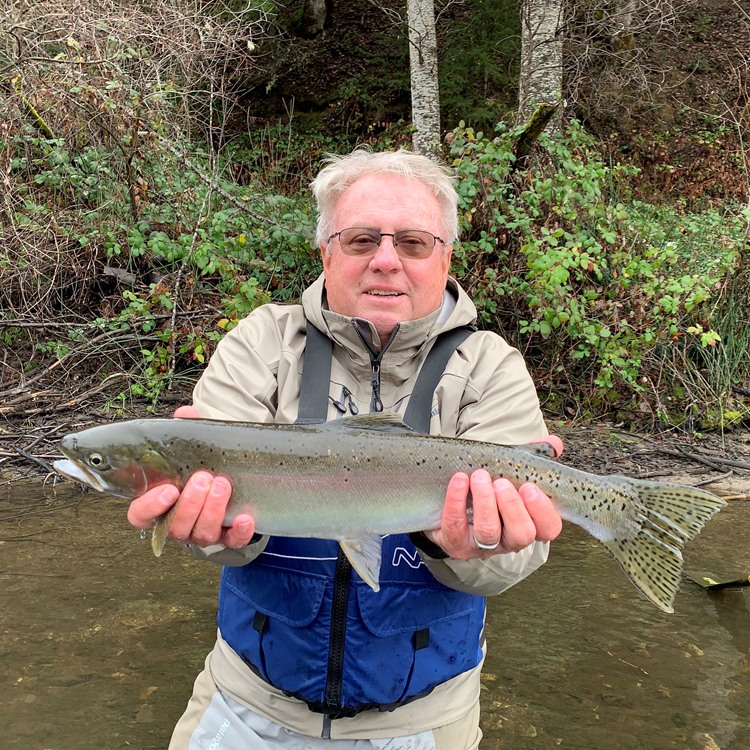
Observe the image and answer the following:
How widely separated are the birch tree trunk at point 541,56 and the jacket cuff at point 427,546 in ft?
22.8

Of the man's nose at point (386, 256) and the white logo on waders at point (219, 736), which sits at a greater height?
the man's nose at point (386, 256)

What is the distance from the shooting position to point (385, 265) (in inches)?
100

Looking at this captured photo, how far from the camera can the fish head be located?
7.25 ft

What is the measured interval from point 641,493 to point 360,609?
3.34 feet

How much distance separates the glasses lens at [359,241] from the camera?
2607 millimetres

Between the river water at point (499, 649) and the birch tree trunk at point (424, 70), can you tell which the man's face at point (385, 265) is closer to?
the river water at point (499, 649)

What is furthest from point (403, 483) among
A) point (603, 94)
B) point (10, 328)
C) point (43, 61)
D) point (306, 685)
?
point (603, 94)

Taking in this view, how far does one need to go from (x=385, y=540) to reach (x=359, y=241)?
43.3 inches

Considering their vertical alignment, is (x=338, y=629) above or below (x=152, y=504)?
below

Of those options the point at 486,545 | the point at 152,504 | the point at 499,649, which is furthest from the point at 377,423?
the point at 499,649

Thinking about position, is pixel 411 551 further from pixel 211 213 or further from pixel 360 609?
pixel 211 213

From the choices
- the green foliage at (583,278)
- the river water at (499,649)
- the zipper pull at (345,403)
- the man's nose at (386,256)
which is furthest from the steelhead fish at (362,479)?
the green foliage at (583,278)

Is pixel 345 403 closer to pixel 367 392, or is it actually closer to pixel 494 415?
pixel 367 392

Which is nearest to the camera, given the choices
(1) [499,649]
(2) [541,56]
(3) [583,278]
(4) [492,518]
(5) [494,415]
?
(4) [492,518]
